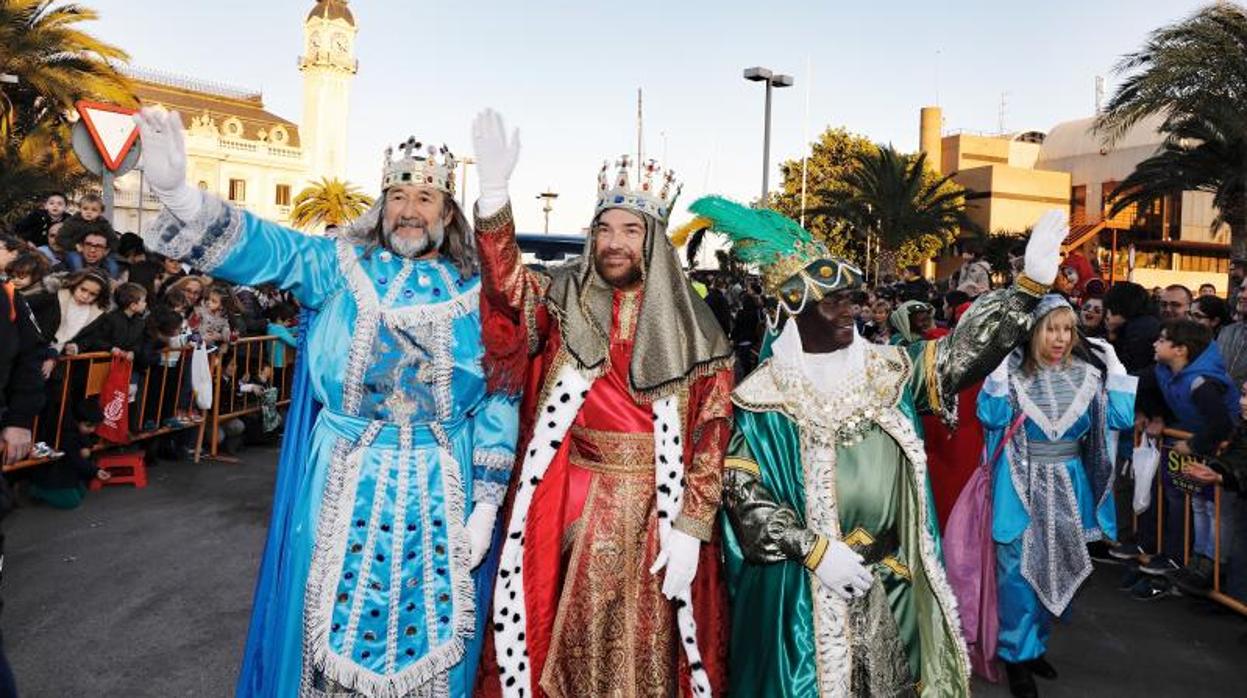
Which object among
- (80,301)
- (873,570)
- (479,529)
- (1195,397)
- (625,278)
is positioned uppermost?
(625,278)

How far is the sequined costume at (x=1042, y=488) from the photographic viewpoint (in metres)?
4.67

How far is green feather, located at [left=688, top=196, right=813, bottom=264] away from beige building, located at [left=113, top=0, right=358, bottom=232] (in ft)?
216

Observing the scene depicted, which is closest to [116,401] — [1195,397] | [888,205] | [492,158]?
[492,158]

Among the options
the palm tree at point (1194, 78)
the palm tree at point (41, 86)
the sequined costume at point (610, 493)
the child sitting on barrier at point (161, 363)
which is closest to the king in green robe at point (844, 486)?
the sequined costume at point (610, 493)

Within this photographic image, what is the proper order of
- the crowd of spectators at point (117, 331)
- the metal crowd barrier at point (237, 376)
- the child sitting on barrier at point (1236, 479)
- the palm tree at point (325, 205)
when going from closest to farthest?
the child sitting on barrier at point (1236, 479)
the crowd of spectators at point (117, 331)
the metal crowd barrier at point (237, 376)
the palm tree at point (325, 205)

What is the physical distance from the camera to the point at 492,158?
9.64 ft

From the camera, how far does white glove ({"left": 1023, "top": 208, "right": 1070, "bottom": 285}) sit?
321cm

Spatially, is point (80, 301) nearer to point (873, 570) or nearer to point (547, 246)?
point (873, 570)

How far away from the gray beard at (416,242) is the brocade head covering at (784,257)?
102 cm

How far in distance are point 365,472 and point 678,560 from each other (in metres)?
1.07

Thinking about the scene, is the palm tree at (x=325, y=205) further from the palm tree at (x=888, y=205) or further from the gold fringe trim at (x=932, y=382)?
the gold fringe trim at (x=932, y=382)

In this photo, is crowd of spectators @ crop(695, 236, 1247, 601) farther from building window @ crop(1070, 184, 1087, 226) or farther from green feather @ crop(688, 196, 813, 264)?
building window @ crop(1070, 184, 1087, 226)

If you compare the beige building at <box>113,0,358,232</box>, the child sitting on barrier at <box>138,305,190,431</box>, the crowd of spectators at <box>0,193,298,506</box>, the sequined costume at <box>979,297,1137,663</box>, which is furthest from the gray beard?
the beige building at <box>113,0,358,232</box>

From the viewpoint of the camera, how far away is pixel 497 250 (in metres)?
3.01
